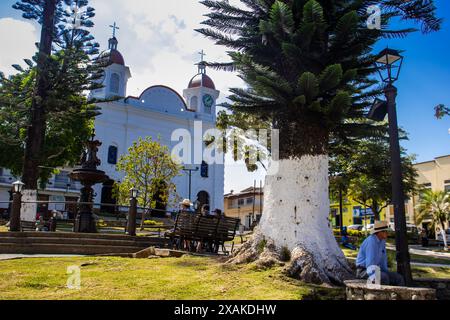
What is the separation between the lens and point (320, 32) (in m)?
6.89

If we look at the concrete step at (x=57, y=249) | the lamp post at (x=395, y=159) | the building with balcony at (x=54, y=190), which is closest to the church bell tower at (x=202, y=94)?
the building with balcony at (x=54, y=190)

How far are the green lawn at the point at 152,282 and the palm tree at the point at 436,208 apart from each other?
25.9 m

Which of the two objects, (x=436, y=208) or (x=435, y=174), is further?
(x=435, y=174)

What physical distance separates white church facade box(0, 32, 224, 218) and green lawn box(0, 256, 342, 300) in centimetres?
2939

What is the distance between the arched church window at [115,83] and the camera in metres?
36.9

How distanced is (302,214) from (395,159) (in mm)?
1745

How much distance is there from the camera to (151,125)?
129ft

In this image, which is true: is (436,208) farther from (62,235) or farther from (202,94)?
(62,235)

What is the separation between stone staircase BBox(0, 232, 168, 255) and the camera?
388 inches

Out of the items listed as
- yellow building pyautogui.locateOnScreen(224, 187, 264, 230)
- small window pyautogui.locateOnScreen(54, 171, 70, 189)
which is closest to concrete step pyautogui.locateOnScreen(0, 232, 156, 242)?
small window pyautogui.locateOnScreen(54, 171, 70, 189)

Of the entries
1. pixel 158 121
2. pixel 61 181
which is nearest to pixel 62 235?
pixel 158 121
